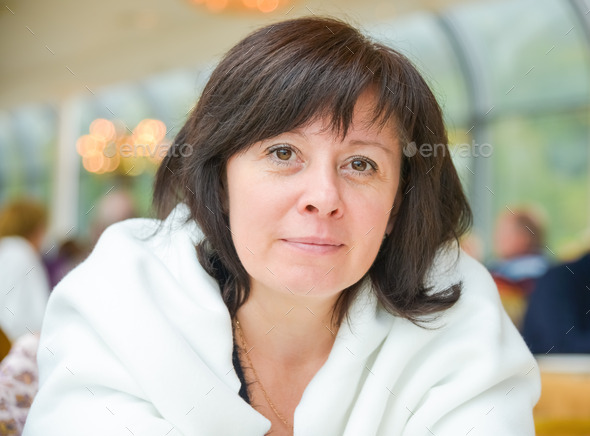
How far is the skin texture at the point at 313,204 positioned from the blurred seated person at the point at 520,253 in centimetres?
325

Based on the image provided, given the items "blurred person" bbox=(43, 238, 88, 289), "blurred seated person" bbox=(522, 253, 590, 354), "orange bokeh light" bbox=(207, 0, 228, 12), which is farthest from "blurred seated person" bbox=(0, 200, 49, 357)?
"blurred seated person" bbox=(522, 253, 590, 354)

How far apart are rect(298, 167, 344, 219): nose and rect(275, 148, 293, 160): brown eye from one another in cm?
5

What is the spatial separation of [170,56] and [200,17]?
120cm

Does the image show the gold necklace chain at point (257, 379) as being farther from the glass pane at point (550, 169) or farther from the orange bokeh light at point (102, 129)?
the orange bokeh light at point (102, 129)

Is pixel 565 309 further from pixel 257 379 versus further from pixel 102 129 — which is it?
pixel 102 129

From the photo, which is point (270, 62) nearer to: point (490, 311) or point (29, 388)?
point (490, 311)

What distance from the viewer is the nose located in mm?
1161

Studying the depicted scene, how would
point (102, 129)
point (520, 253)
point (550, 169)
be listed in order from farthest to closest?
point (102, 129) → point (550, 169) → point (520, 253)

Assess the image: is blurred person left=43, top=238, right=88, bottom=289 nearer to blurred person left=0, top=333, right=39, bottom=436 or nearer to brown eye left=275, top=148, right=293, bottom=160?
blurred person left=0, top=333, right=39, bottom=436

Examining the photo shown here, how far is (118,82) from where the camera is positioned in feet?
34.1

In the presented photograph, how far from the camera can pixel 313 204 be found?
3.82 feet

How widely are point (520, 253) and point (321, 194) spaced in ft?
13.2

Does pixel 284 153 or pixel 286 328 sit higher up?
pixel 284 153

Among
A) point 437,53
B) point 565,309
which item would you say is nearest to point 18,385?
point 565,309
